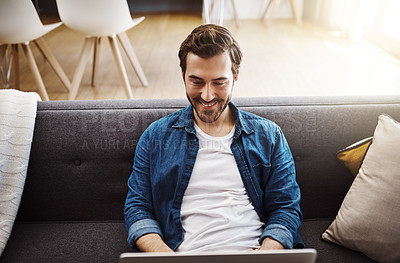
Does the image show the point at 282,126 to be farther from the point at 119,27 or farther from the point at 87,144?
the point at 119,27

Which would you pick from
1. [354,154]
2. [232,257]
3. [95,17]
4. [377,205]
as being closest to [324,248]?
[377,205]

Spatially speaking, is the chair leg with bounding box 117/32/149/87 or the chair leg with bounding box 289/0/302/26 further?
the chair leg with bounding box 289/0/302/26

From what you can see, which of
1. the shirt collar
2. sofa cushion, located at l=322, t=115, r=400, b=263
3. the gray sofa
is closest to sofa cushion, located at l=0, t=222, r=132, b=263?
the gray sofa

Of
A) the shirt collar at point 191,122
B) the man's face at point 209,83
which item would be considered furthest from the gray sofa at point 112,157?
the man's face at point 209,83

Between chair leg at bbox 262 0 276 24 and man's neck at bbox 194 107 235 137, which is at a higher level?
man's neck at bbox 194 107 235 137

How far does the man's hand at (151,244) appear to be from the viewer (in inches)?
44.3

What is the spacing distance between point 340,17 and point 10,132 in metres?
4.69

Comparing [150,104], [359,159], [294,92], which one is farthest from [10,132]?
[294,92]

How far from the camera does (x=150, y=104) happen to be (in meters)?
1.48

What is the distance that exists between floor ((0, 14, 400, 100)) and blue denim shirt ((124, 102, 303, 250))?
6.21 feet

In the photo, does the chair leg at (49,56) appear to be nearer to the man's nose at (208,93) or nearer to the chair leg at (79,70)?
the chair leg at (79,70)

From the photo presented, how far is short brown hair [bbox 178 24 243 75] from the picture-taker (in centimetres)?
118

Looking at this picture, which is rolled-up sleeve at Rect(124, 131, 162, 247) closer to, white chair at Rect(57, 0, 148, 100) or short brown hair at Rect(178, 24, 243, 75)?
short brown hair at Rect(178, 24, 243, 75)

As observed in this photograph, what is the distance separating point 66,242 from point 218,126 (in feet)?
2.18
